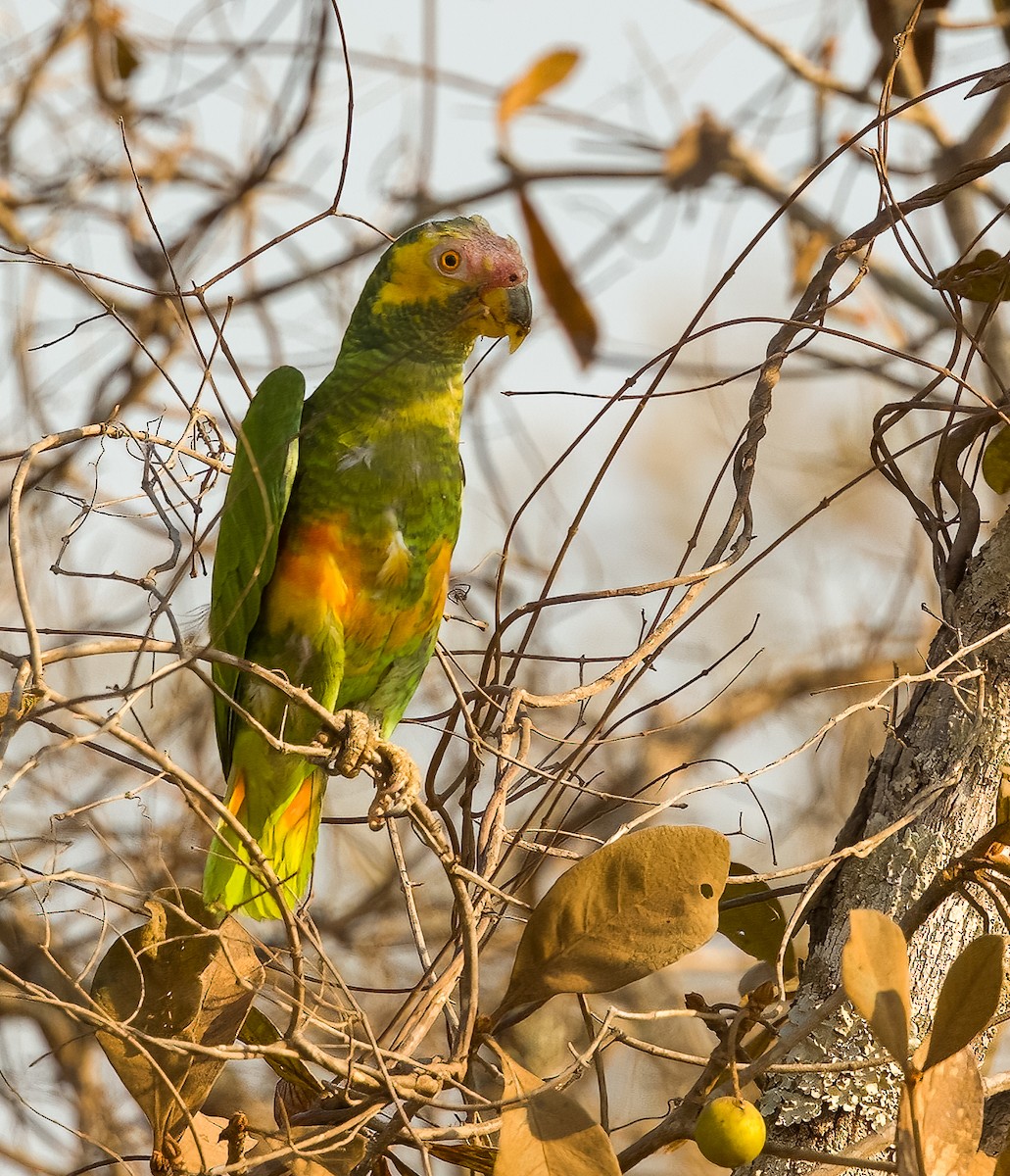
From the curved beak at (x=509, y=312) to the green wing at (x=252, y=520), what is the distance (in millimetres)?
379

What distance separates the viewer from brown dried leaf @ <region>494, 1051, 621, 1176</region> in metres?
1.26

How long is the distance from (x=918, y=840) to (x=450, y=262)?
143cm

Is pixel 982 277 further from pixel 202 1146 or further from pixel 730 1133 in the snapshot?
pixel 202 1146

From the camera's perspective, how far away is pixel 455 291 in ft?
7.86

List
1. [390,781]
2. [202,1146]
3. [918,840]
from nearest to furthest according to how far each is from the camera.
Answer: [202,1146], [918,840], [390,781]

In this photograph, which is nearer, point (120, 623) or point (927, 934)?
point (927, 934)

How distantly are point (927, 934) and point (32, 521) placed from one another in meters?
2.27

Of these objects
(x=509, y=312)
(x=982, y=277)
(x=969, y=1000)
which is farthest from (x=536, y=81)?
(x=969, y=1000)

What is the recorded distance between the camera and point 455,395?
2398mm

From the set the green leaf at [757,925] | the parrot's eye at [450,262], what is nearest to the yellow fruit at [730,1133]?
the green leaf at [757,925]

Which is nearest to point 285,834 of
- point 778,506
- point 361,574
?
point 361,574

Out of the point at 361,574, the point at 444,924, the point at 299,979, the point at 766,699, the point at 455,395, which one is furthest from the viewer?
the point at 766,699

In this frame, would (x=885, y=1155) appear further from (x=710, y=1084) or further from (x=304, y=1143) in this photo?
(x=304, y=1143)

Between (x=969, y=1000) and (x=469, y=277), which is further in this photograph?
(x=469, y=277)
